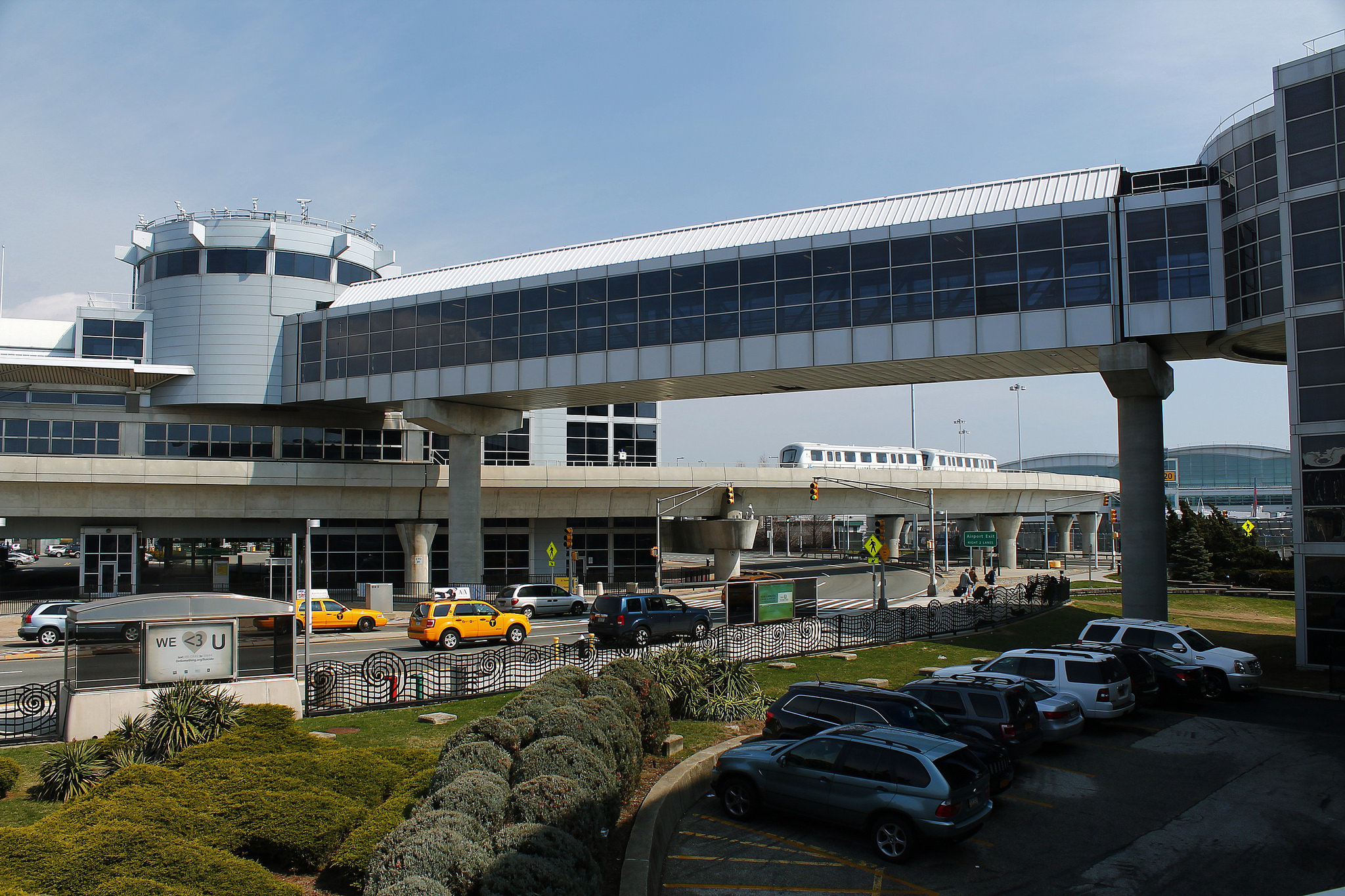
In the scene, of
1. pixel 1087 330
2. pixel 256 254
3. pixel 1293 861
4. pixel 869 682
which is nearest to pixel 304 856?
pixel 1293 861

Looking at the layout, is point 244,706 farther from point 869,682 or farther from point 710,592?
point 710,592

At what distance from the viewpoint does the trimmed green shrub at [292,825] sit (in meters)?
10.5

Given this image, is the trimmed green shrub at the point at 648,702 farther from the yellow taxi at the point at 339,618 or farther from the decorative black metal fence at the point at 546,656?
the yellow taxi at the point at 339,618

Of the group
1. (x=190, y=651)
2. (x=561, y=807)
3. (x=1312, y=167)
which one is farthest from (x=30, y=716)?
(x=1312, y=167)

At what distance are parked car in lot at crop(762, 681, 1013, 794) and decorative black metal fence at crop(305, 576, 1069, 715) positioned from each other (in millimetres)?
A: 5925

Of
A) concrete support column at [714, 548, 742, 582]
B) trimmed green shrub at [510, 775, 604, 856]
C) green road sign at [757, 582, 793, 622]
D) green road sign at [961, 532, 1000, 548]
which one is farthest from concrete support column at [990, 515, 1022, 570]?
trimmed green shrub at [510, 775, 604, 856]

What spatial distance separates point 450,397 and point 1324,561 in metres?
37.0

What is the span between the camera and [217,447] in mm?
52562

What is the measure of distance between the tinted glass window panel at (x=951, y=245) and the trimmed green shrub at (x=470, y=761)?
29.1m

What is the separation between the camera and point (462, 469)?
4850 cm

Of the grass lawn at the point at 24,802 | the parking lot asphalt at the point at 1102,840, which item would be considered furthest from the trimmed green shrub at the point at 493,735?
the grass lawn at the point at 24,802

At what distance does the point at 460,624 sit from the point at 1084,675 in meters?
21.8

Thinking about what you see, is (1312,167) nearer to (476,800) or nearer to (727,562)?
(476,800)

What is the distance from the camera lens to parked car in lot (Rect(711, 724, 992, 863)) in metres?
11.7
